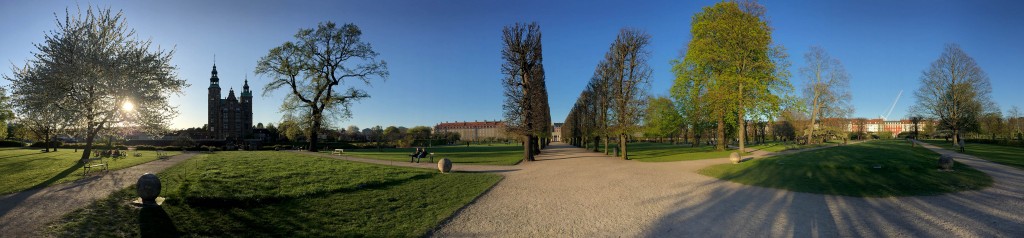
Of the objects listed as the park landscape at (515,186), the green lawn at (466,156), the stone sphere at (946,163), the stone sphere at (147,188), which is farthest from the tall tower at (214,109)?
A: the stone sphere at (946,163)

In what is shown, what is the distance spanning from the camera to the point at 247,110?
10094cm

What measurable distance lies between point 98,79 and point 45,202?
13.5 metres

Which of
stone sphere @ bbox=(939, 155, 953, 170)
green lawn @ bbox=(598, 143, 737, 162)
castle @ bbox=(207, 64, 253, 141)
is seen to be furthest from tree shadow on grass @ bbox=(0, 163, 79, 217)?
castle @ bbox=(207, 64, 253, 141)

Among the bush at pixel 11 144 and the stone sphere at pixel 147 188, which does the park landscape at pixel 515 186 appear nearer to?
the stone sphere at pixel 147 188

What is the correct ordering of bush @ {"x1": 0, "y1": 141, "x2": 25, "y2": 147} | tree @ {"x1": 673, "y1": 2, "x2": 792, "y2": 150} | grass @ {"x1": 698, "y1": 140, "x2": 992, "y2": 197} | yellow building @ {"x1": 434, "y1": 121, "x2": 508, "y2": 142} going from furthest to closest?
yellow building @ {"x1": 434, "y1": 121, "x2": 508, "y2": 142} < bush @ {"x1": 0, "y1": 141, "x2": 25, "y2": 147} < tree @ {"x1": 673, "y1": 2, "x2": 792, "y2": 150} < grass @ {"x1": 698, "y1": 140, "x2": 992, "y2": 197}

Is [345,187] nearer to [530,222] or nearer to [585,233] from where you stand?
[530,222]

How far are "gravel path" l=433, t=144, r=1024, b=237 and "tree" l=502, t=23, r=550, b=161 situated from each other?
14.7 m

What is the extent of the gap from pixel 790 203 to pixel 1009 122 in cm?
8654

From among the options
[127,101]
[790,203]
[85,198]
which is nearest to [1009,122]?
[790,203]

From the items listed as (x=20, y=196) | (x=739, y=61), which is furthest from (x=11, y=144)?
(x=739, y=61)

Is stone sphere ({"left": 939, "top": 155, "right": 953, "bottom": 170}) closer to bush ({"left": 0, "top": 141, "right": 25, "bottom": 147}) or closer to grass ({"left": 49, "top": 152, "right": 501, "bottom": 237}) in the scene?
grass ({"left": 49, "top": 152, "right": 501, "bottom": 237})

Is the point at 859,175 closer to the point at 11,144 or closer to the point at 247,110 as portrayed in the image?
the point at 11,144

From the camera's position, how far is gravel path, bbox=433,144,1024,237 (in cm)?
762

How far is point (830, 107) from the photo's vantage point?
1592 inches
